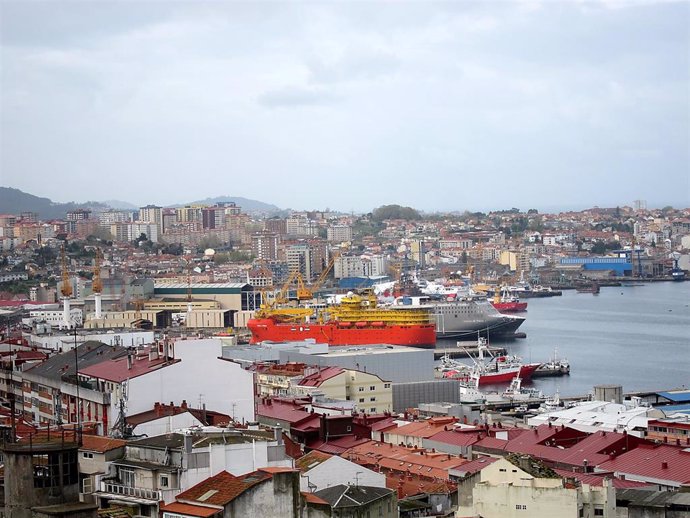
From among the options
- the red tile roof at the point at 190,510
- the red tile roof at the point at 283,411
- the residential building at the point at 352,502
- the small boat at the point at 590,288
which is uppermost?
the red tile roof at the point at 190,510

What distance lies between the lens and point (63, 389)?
39.5 feet

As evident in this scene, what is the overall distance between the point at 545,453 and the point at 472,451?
2.03 feet

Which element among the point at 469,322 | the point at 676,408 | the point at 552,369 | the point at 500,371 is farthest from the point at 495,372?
the point at 469,322

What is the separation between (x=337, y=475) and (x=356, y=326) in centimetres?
2733

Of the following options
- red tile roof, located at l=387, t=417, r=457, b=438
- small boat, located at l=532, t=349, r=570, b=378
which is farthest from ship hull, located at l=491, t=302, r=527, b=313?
red tile roof, located at l=387, t=417, r=457, b=438

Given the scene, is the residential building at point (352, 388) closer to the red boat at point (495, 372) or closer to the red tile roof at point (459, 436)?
the red tile roof at point (459, 436)

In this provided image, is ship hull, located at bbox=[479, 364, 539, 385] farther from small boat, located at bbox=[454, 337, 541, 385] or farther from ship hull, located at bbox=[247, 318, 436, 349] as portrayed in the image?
ship hull, located at bbox=[247, 318, 436, 349]

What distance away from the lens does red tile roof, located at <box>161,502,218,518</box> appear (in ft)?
20.4

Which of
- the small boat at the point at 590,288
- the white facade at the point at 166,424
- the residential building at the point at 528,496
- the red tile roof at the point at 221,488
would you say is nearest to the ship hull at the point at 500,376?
the white facade at the point at 166,424

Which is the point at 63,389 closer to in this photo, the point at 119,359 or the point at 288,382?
the point at 119,359

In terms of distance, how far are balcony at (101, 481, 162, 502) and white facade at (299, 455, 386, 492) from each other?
1.54 metres

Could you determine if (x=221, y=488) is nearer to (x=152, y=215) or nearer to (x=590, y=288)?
(x=590, y=288)

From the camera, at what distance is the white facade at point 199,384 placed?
33.8 feet

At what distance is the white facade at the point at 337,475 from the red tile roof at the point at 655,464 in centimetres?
260
